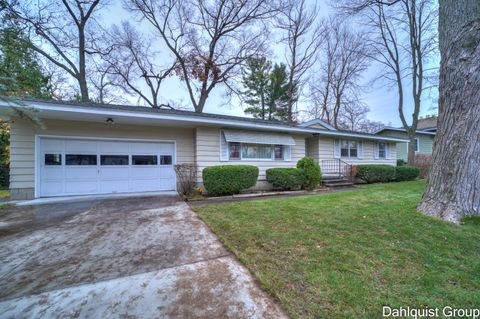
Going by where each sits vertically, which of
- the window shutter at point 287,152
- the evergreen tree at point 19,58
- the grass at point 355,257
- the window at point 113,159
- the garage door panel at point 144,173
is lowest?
the grass at point 355,257

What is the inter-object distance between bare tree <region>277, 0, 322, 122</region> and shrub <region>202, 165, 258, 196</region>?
47.2ft

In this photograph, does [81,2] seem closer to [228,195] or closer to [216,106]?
[216,106]

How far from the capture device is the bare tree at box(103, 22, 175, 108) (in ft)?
50.9

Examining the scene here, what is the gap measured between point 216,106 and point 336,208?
15.7 meters

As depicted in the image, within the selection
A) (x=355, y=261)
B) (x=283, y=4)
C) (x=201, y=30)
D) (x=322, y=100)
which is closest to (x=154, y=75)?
(x=201, y=30)

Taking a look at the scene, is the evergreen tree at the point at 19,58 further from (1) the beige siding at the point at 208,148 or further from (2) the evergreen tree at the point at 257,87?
(2) the evergreen tree at the point at 257,87

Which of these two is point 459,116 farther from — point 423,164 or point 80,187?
point 423,164

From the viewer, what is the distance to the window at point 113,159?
7418 mm

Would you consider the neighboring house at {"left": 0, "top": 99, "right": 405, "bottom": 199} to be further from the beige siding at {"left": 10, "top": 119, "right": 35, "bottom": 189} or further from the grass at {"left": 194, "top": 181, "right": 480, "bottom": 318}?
the grass at {"left": 194, "top": 181, "right": 480, "bottom": 318}

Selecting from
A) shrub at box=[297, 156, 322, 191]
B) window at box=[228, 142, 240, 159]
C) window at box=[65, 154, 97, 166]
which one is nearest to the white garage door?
window at box=[65, 154, 97, 166]

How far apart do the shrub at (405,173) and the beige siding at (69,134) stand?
1157 centimetres

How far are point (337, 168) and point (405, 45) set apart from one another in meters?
12.0

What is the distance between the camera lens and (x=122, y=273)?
2.33 metres

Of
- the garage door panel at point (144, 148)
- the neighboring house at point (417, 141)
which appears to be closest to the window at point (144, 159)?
the garage door panel at point (144, 148)
